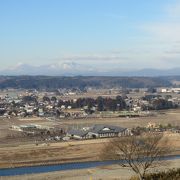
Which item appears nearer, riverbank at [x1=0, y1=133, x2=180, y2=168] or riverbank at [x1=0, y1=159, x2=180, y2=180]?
riverbank at [x1=0, y1=159, x2=180, y2=180]

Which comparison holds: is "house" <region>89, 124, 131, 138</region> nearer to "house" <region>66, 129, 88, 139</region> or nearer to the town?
the town

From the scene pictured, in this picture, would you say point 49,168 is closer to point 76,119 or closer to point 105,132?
point 105,132

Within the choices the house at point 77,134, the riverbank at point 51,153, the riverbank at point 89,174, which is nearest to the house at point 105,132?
the house at point 77,134

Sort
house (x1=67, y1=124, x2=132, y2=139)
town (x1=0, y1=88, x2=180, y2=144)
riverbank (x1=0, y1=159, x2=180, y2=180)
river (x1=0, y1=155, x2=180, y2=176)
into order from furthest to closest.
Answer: town (x1=0, y1=88, x2=180, y2=144) < house (x1=67, y1=124, x2=132, y2=139) < river (x1=0, y1=155, x2=180, y2=176) < riverbank (x1=0, y1=159, x2=180, y2=180)

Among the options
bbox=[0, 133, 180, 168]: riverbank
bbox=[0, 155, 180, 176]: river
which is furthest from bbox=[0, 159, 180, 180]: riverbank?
bbox=[0, 133, 180, 168]: riverbank

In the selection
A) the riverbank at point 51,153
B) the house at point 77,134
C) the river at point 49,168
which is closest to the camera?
the river at point 49,168

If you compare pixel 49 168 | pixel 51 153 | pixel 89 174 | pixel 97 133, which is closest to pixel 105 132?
pixel 97 133

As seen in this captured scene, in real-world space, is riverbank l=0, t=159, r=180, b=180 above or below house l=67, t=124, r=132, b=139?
above

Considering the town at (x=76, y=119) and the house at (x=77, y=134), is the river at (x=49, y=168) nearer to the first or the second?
the town at (x=76, y=119)

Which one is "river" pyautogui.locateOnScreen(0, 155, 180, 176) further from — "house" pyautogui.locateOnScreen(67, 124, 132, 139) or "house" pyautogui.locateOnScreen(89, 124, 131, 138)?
"house" pyautogui.locateOnScreen(89, 124, 131, 138)

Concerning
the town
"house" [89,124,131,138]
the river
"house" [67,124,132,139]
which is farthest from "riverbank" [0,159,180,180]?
"house" [89,124,131,138]

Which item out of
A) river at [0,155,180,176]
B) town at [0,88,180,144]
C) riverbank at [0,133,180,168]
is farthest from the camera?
town at [0,88,180,144]

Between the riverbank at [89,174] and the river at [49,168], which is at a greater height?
the riverbank at [89,174]
